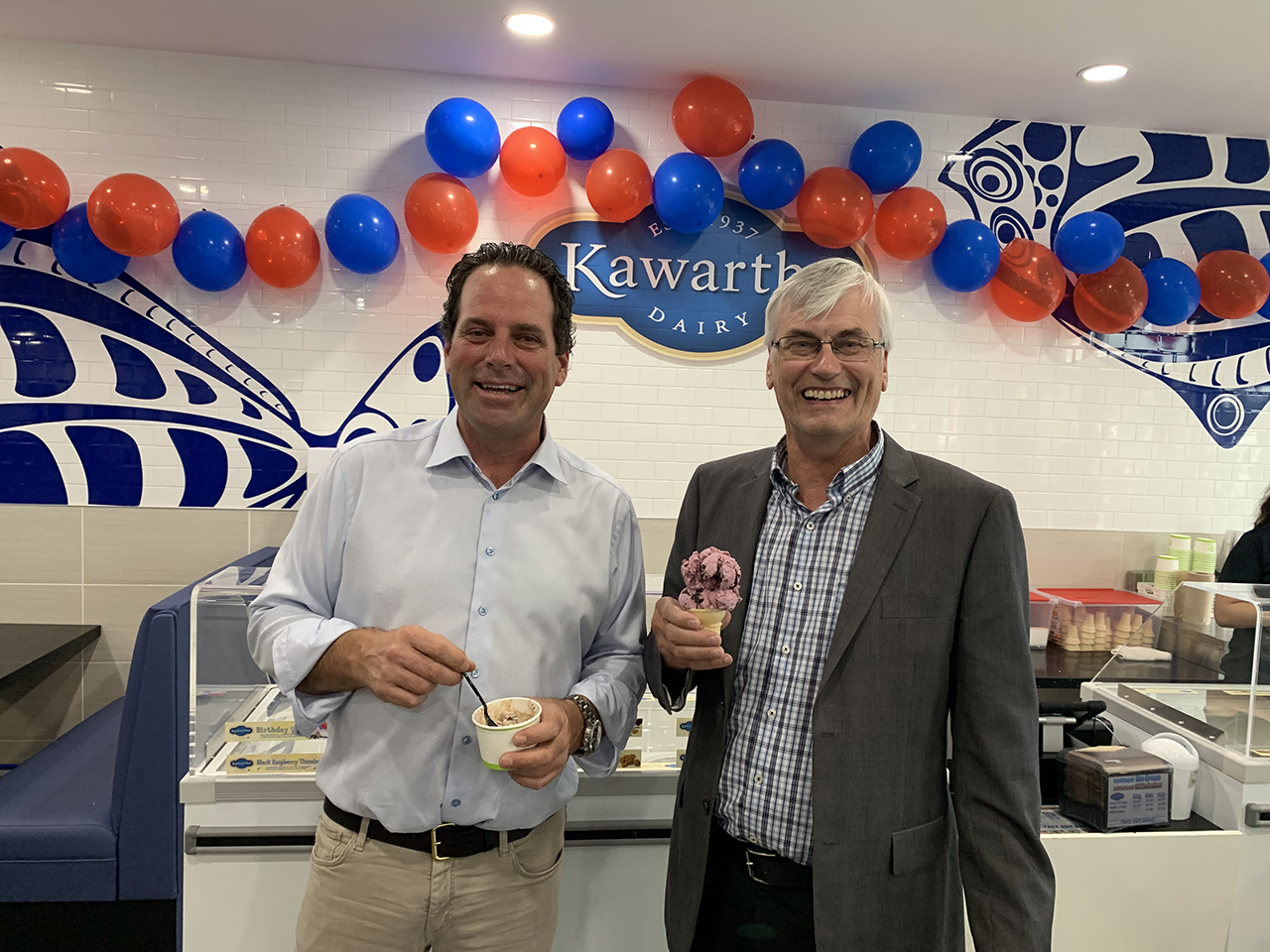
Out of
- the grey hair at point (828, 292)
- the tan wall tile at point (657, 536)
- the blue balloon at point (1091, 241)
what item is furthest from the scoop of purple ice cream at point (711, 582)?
the blue balloon at point (1091, 241)

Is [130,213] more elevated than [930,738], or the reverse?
[130,213]

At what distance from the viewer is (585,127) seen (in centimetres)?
404

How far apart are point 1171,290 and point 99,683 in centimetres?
591

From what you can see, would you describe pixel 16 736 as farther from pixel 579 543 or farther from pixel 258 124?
pixel 579 543

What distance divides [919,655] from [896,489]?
0.32 m

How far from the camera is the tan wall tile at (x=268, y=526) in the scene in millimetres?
4180

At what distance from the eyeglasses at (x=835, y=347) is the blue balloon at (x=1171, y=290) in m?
3.72

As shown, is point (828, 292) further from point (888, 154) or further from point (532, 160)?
point (888, 154)

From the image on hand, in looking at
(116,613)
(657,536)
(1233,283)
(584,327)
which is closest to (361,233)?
(584,327)

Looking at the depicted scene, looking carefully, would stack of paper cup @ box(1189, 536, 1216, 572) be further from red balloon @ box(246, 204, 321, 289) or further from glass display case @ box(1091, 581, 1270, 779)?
red balloon @ box(246, 204, 321, 289)

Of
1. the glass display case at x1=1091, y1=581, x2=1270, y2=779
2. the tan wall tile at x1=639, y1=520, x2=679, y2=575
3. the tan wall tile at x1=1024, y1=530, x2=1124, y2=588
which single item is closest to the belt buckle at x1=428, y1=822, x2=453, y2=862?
the glass display case at x1=1091, y1=581, x2=1270, y2=779

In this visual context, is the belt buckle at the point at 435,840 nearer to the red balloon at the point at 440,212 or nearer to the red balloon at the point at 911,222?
the red balloon at the point at 440,212

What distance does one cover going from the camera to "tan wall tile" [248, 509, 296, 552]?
418 centimetres

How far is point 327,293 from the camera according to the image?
4.20 m
